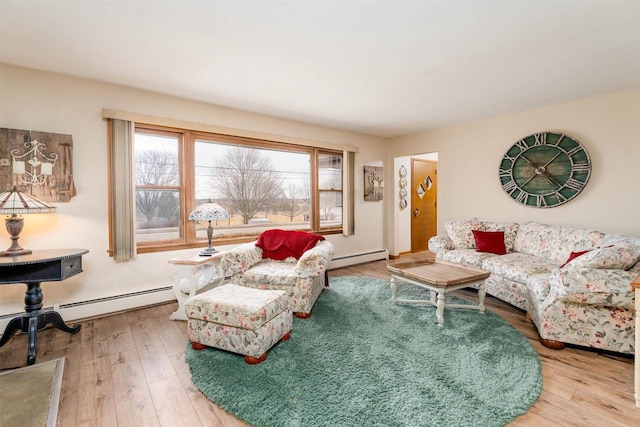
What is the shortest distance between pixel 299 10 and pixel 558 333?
3130mm

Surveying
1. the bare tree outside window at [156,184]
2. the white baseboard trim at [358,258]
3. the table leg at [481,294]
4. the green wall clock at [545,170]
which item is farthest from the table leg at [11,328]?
the green wall clock at [545,170]

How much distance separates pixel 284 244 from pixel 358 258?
7.05 ft

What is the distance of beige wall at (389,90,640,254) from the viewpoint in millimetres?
3193

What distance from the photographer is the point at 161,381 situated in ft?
6.33

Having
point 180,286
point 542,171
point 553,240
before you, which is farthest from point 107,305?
point 542,171

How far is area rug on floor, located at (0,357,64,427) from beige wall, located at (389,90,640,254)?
200 inches

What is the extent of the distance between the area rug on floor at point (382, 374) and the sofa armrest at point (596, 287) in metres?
0.56

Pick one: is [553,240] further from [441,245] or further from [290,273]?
[290,273]

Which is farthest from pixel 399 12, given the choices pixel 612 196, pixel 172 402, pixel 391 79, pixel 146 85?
pixel 612 196

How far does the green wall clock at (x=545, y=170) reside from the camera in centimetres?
352

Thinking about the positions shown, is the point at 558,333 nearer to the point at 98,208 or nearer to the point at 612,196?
the point at 612,196

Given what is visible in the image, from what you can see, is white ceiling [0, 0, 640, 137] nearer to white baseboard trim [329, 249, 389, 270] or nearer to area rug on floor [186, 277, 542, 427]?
area rug on floor [186, 277, 542, 427]

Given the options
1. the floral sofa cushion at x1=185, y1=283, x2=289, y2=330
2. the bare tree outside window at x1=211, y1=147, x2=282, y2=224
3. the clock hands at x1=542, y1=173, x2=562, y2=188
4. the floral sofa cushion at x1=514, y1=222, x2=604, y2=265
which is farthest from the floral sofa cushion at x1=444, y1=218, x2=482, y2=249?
the floral sofa cushion at x1=185, y1=283, x2=289, y2=330

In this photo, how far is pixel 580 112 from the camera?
11.5ft
